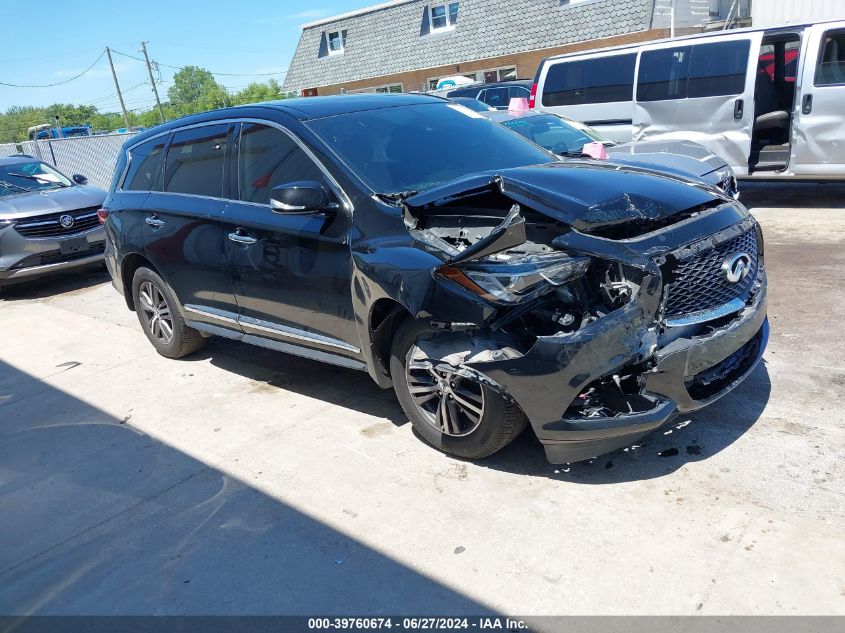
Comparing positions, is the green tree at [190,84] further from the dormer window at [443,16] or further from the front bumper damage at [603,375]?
the front bumper damage at [603,375]

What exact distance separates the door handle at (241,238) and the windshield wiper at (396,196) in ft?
3.57

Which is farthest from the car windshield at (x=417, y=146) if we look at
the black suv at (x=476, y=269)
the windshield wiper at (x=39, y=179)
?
the windshield wiper at (x=39, y=179)

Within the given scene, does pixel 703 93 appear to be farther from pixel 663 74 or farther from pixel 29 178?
pixel 29 178

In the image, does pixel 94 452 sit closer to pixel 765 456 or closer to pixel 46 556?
pixel 46 556

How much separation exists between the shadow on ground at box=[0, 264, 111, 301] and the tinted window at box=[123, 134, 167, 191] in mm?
4172

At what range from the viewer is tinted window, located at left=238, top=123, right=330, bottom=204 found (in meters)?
4.38

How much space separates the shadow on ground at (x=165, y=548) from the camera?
296 centimetres

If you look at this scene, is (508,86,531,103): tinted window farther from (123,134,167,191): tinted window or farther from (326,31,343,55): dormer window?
(326,31,343,55): dormer window

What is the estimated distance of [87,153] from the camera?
57.8ft

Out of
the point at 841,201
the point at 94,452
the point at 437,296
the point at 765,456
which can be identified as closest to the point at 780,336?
the point at 765,456

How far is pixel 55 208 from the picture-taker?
30.5ft

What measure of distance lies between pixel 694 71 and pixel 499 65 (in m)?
16.1

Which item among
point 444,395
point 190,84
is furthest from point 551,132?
point 190,84

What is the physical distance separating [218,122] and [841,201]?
832 centimetres
